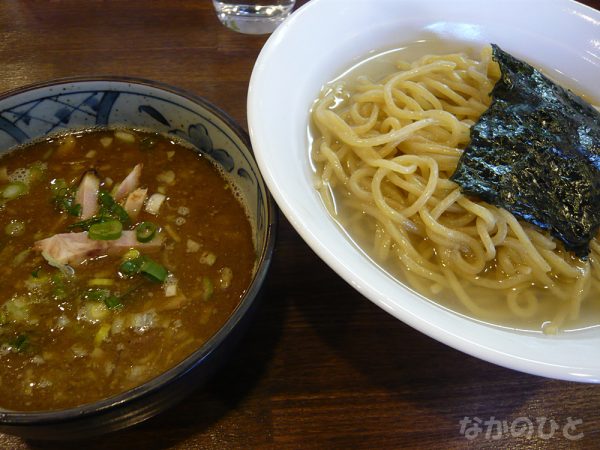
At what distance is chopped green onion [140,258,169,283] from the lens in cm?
135

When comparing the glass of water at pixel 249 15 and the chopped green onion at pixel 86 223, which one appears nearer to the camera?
the chopped green onion at pixel 86 223

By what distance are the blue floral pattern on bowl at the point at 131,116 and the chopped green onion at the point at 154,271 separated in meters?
0.29

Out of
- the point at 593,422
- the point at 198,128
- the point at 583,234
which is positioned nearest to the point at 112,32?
the point at 198,128

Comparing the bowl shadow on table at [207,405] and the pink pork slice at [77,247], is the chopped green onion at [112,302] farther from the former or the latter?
the bowl shadow on table at [207,405]

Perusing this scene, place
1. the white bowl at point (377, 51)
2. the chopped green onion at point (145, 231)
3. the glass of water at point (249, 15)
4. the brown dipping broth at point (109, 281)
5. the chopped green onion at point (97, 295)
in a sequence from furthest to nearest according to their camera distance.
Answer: the glass of water at point (249, 15)
the chopped green onion at point (145, 231)
the chopped green onion at point (97, 295)
the brown dipping broth at point (109, 281)
the white bowl at point (377, 51)

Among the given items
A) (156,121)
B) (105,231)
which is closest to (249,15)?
(156,121)

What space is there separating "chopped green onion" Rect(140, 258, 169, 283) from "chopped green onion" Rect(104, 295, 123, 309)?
99 millimetres

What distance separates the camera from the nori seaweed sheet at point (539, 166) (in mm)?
Answer: 1492

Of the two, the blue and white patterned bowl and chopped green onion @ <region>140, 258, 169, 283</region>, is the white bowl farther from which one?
chopped green onion @ <region>140, 258, 169, 283</region>

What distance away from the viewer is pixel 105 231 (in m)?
1.40

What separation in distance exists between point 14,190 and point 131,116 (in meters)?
0.43

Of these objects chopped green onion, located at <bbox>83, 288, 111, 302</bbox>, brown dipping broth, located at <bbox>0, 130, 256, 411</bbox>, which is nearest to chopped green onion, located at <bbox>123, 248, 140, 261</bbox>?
brown dipping broth, located at <bbox>0, 130, 256, 411</bbox>

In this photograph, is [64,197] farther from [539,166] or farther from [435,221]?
[539,166]

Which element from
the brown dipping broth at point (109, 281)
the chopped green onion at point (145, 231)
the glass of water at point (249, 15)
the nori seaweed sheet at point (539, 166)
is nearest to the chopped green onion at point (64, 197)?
the brown dipping broth at point (109, 281)
